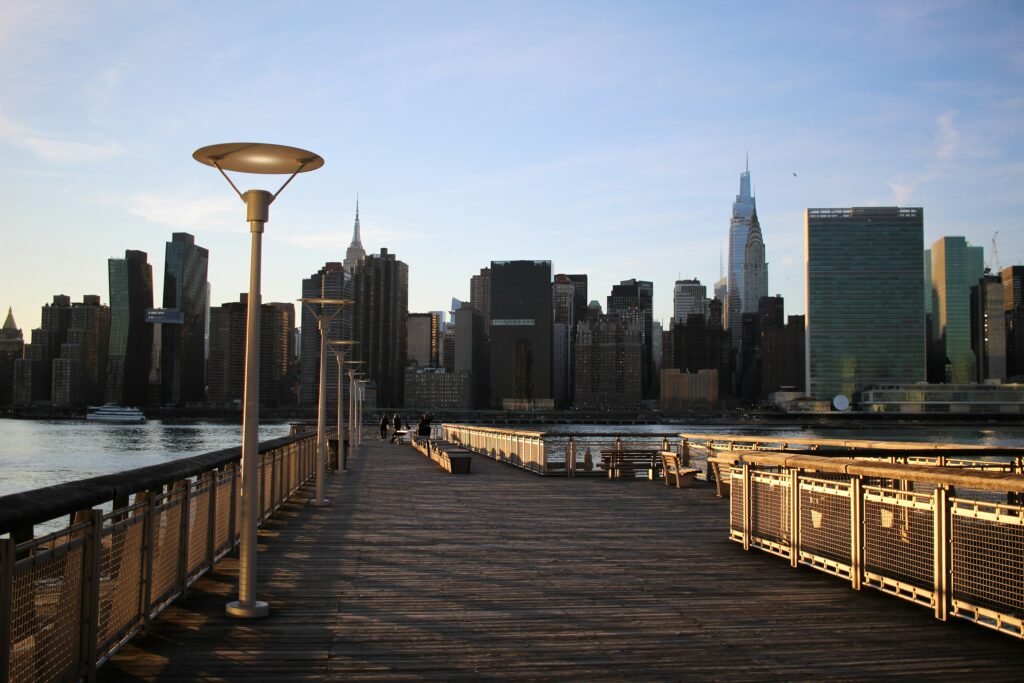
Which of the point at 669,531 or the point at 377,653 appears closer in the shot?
the point at 377,653

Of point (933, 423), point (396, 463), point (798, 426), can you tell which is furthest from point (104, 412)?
point (396, 463)

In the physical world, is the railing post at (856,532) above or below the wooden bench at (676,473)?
above

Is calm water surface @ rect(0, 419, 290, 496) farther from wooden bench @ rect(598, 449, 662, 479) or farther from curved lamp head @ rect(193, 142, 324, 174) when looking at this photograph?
curved lamp head @ rect(193, 142, 324, 174)

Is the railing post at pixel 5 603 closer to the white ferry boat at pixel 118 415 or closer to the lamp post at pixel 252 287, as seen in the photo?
the lamp post at pixel 252 287

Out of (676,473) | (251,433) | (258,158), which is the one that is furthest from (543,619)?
(676,473)

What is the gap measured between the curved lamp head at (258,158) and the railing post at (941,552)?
524cm

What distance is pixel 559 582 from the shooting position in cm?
851

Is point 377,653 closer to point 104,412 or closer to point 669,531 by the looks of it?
point 669,531

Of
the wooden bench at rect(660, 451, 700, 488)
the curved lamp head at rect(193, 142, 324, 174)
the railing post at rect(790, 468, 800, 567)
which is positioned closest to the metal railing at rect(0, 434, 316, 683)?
the curved lamp head at rect(193, 142, 324, 174)

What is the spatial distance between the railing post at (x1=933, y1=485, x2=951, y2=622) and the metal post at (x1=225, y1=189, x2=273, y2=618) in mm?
4819

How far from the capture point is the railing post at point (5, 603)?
13.6 feet

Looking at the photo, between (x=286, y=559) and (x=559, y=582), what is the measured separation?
304 centimetres

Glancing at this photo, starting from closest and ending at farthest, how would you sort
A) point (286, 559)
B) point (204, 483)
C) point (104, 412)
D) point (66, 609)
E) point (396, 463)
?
point (66, 609)
point (204, 483)
point (286, 559)
point (396, 463)
point (104, 412)

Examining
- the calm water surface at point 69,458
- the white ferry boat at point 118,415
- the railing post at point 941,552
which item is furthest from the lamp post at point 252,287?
the white ferry boat at point 118,415
